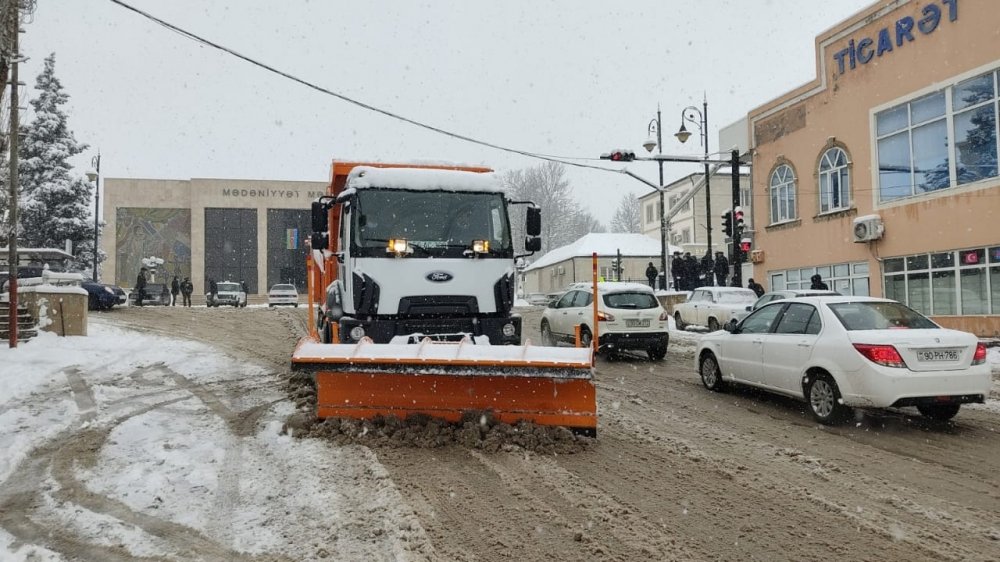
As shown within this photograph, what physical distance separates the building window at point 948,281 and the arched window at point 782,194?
509cm

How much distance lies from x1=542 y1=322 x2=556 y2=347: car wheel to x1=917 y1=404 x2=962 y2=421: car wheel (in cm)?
897

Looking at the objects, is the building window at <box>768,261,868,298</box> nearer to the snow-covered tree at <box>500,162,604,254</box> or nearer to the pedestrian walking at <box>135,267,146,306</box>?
the pedestrian walking at <box>135,267,146,306</box>

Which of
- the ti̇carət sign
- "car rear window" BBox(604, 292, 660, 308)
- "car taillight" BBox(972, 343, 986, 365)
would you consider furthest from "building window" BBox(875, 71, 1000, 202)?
"car taillight" BBox(972, 343, 986, 365)

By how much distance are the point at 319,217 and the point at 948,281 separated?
17.1m

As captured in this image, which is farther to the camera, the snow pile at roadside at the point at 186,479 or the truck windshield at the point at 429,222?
the truck windshield at the point at 429,222

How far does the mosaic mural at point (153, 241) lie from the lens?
52125 mm

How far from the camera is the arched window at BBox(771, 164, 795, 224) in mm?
23953

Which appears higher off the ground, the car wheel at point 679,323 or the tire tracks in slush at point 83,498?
the car wheel at point 679,323

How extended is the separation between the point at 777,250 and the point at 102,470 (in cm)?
2384

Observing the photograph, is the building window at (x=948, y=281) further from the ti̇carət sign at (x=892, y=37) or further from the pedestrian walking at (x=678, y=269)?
the pedestrian walking at (x=678, y=269)

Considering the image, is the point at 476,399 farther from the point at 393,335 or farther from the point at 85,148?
the point at 85,148

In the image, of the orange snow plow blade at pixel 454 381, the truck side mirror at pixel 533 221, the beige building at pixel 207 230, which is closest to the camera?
the orange snow plow blade at pixel 454 381

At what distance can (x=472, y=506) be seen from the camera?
4.55 m

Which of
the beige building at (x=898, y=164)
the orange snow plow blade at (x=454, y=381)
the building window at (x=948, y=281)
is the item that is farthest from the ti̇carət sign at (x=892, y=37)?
the orange snow plow blade at (x=454, y=381)
